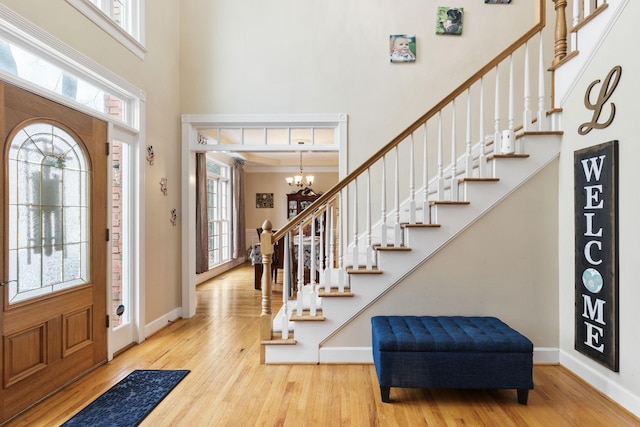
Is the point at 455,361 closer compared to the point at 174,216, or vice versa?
the point at 455,361

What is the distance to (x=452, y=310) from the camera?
291 centimetres

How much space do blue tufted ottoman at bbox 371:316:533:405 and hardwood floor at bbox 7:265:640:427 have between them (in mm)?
158

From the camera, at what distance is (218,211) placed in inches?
308

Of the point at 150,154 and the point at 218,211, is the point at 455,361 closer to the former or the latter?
the point at 150,154

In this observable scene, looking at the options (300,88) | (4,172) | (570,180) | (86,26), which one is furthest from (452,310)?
(86,26)

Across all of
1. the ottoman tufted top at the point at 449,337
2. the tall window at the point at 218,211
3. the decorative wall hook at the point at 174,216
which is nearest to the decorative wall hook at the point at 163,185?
the decorative wall hook at the point at 174,216

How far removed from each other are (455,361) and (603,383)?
109 centimetres

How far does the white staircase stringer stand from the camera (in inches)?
113

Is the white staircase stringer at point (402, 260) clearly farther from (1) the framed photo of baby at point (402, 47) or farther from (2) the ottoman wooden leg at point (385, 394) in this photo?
(1) the framed photo of baby at point (402, 47)

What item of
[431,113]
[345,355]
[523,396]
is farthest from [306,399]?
[431,113]

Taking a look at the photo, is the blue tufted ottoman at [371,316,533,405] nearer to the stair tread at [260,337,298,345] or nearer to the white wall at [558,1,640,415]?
the white wall at [558,1,640,415]

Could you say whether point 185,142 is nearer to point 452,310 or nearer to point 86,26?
point 86,26

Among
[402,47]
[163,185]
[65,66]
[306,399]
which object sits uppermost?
[402,47]

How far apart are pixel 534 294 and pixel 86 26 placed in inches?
165
